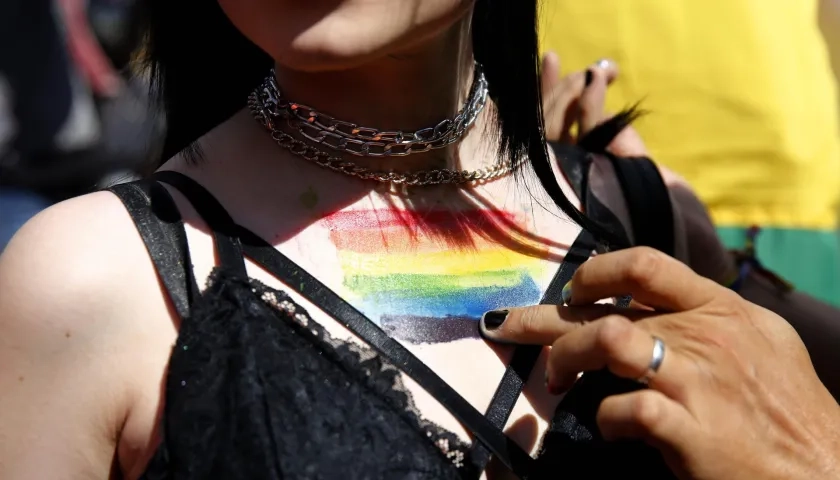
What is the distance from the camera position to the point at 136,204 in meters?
1.06

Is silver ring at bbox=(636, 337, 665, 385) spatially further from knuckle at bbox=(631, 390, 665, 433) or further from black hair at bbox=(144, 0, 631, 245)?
black hair at bbox=(144, 0, 631, 245)

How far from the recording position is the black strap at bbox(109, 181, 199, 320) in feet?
3.33

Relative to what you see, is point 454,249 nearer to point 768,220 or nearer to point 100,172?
point 768,220

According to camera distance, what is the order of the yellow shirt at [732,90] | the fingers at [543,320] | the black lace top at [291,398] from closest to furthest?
1. the black lace top at [291,398]
2. the fingers at [543,320]
3. the yellow shirt at [732,90]

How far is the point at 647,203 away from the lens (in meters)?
1.59

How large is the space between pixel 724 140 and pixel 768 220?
24cm

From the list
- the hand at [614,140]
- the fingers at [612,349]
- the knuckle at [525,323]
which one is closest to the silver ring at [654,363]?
the fingers at [612,349]

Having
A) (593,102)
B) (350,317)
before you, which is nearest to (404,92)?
(350,317)

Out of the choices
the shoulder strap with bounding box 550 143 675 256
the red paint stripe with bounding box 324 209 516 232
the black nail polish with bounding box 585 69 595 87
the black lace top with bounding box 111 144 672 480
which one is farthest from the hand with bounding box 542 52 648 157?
the black lace top with bounding box 111 144 672 480

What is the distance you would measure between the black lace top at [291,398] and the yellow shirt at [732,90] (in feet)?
4.39

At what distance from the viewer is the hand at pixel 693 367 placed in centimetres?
98

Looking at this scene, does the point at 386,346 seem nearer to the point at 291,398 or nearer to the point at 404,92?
the point at 291,398

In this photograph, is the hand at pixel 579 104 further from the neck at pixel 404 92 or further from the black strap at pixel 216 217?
the black strap at pixel 216 217

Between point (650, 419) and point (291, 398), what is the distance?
0.39m
